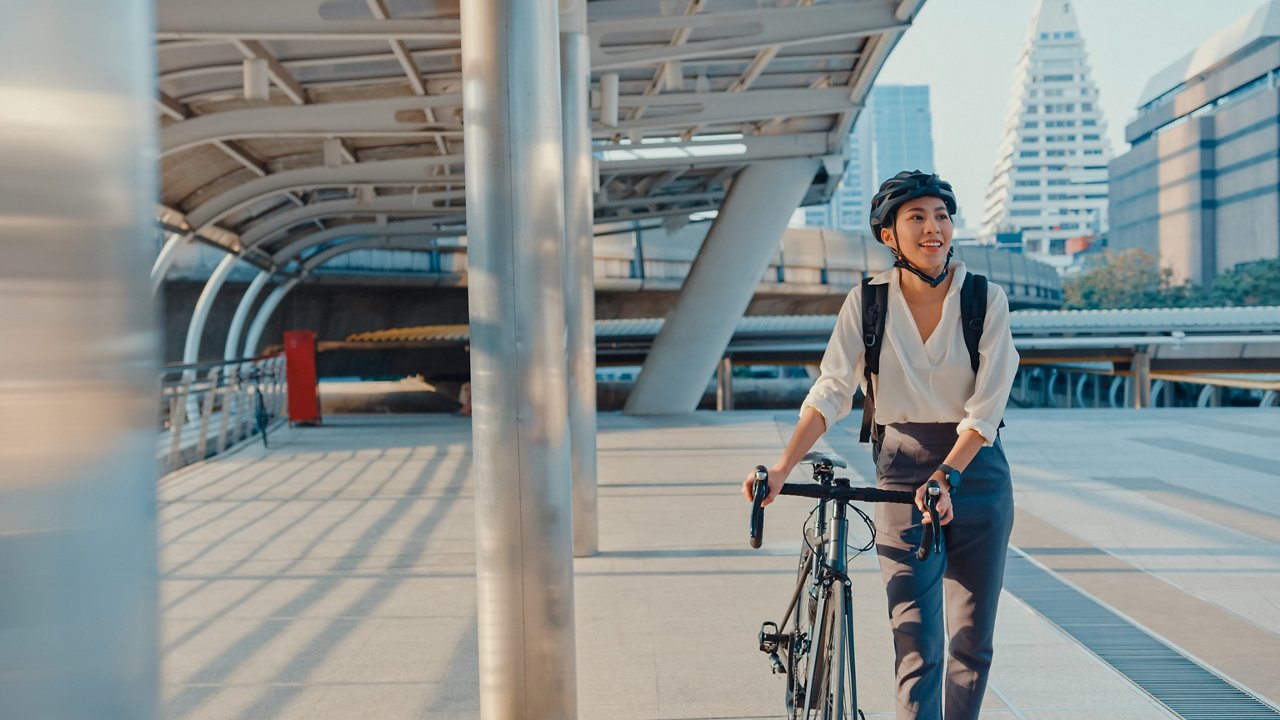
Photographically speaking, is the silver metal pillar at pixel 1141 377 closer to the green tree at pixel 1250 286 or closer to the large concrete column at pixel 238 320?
the large concrete column at pixel 238 320

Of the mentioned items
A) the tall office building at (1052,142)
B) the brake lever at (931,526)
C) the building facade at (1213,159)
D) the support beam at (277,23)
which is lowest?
the brake lever at (931,526)

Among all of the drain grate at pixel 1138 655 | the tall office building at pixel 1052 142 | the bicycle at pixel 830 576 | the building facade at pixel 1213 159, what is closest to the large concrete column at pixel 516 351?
the bicycle at pixel 830 576

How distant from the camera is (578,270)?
27.2 ft

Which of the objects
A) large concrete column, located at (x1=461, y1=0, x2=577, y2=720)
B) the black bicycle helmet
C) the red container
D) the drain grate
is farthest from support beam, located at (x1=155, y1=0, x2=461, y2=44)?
the red container

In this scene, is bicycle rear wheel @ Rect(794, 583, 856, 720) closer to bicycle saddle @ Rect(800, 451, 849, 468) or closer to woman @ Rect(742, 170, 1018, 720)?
woman @ Rect(742, 170, 1018, 720)

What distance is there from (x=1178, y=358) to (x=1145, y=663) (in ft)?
80.9

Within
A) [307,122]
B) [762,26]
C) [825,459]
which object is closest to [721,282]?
[762,26]

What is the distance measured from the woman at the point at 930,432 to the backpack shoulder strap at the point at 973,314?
0.01m

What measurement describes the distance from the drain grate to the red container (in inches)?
561

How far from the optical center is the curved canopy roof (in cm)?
1064

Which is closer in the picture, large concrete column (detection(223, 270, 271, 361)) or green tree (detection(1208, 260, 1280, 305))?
large concrete column (detection(223, 270, 271, 361))

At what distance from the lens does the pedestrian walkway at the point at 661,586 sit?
185 inches

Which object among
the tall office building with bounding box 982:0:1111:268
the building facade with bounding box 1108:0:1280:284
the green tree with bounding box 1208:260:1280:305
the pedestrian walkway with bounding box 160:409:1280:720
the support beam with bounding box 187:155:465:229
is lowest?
the pedestrian walkway with bounding box 160:409:1280:720

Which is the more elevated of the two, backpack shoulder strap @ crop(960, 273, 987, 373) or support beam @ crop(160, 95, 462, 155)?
support beam @ crop(160, 95, 462, 155)
